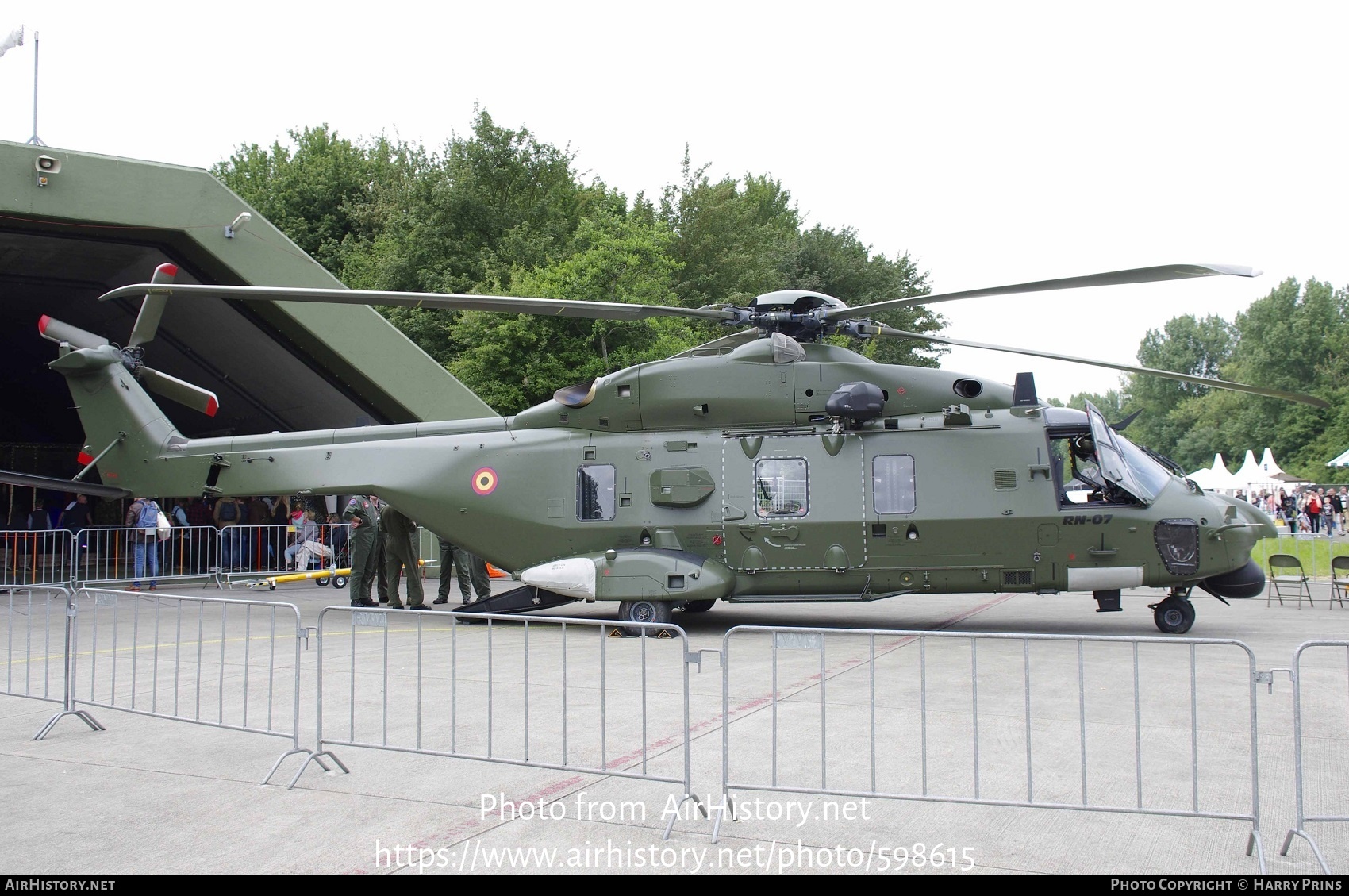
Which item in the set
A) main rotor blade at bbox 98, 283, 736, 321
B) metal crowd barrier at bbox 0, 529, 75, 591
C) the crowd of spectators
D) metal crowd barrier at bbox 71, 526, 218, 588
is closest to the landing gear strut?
main rotor blade at bbox 98, 283, 736, 321

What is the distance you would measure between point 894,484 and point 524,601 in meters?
4.83

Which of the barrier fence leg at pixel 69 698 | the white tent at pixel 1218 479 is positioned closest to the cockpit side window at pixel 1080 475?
the barrier fence leg at pixel 69 698

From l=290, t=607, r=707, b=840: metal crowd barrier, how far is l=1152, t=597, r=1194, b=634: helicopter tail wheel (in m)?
5.41

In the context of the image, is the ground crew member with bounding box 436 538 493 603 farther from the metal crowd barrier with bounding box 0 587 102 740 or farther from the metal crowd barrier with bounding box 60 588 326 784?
the metal crowd barrier with bounding box 0 587 102 740

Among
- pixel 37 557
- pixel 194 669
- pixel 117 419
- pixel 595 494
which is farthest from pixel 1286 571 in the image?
pixel 37 557

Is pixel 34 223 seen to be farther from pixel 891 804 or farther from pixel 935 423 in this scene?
pixel 891 804

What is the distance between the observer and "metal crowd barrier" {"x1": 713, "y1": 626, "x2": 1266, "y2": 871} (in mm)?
4969

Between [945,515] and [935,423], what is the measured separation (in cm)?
108

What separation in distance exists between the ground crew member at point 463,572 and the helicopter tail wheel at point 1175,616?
9.07 m

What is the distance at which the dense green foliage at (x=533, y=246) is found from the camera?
81.1 feet

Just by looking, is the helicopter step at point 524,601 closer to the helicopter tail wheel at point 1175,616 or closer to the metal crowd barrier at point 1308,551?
the helicopter tail wheel at point 1175,616

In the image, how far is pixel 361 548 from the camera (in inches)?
587

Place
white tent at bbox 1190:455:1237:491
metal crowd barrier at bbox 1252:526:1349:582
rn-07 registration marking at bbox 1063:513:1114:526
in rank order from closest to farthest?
1. rn-07 registration marking at bbox 1063:513:1114:526
2. metal crowd barrier at bbox 1252:526:1349:582
3. white tent at bbox 1190:455:1237:491

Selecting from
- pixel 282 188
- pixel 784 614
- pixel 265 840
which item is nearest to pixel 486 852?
pixel 265 840
